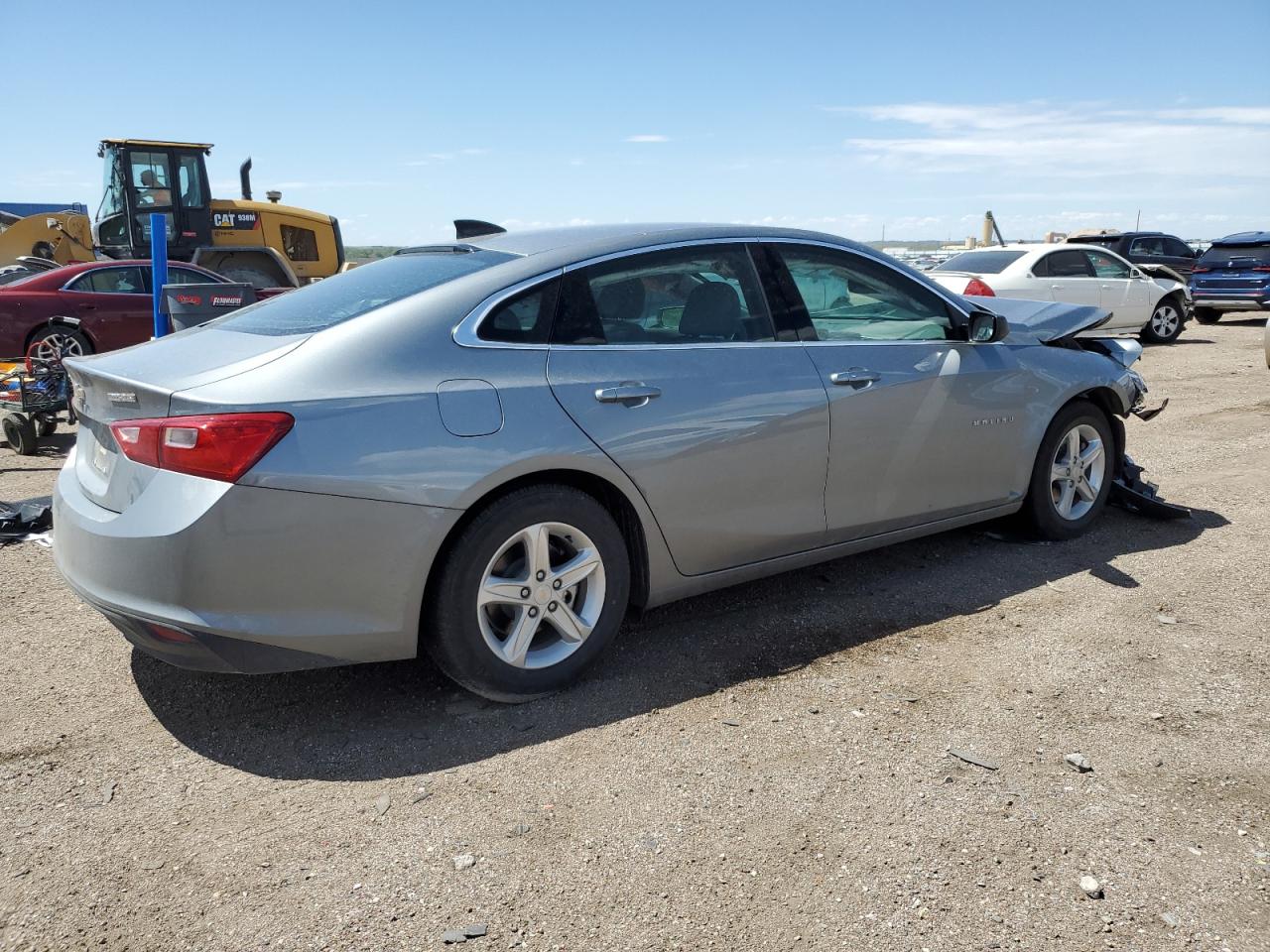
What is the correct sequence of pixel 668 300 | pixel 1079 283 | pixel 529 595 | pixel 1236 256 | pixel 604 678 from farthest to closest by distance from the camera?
pixel 1236 256 → pixel 1079 283 → pixel 668 300 → pixel 604 678 → pixel 529 595

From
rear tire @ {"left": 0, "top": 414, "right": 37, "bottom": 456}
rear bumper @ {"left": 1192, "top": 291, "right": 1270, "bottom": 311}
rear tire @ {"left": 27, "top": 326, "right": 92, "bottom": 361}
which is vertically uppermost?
rear bumper @ {"left": 1192, "top": 291, "right": 1270, "bottom": 311}

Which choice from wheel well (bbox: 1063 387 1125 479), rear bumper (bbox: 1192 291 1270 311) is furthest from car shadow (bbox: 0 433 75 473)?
rear bumper (bbox: 1192 291 1270 311)

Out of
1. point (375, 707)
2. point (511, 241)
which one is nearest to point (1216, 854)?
point (375, 707)

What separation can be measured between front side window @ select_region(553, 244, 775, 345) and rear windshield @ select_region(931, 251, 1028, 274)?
10758 mm

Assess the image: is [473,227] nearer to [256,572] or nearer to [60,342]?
[256,572]

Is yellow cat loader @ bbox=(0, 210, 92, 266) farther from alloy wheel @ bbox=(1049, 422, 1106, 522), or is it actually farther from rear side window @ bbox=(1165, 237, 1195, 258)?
rear side window @ bbox=(1165, 237, 1195, 258)

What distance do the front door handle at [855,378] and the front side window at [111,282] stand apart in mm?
10853

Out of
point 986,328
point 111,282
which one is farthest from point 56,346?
point 986,328

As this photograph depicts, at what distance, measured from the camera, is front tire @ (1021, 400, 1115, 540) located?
519 cm

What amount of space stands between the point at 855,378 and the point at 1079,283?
1212 cm

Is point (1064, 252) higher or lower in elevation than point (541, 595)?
higher

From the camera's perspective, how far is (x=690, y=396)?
383 centimetres

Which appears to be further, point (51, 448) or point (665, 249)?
point (51, 448)

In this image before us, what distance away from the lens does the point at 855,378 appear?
4.30 m
